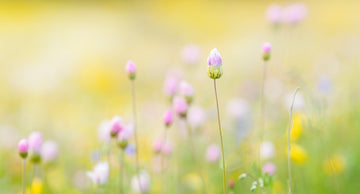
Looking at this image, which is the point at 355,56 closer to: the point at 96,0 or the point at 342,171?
the point at 342,171

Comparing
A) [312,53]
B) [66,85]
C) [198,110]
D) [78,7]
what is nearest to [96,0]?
[78,7]

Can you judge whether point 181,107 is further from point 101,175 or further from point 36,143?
point 36,143

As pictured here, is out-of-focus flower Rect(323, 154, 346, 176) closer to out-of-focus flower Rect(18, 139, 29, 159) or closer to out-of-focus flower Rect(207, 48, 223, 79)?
out-of-focus flower Rect(207, 48, 223, 79)

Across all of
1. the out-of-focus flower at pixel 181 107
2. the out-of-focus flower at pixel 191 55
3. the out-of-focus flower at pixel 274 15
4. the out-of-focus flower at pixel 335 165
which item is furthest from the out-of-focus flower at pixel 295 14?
the out-of-focus flower at pixel 181 107

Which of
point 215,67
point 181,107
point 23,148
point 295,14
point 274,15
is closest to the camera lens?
point 215,67

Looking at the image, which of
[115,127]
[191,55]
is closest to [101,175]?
[115,127]
